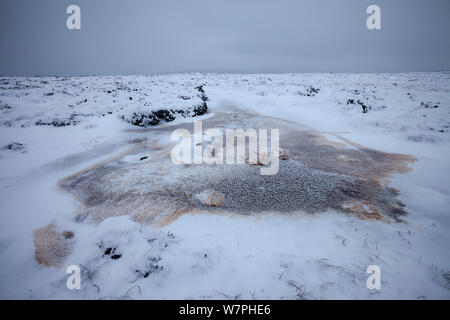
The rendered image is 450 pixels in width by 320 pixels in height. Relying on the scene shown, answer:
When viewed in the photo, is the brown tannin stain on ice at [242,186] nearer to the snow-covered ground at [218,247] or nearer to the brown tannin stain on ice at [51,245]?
the snow-covered ground at [218,247]

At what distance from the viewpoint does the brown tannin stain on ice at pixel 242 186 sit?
3004mm

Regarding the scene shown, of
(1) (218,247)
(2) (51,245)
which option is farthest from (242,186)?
(2) (51,245)

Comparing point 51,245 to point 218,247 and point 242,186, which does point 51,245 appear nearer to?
point 218,247

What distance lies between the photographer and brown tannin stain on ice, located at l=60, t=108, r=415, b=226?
3.00 metres

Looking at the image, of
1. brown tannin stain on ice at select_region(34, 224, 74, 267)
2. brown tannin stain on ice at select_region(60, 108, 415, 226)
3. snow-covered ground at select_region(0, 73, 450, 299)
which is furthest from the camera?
brown tannin stain on ice at select_region(60, 108, 415, 226)

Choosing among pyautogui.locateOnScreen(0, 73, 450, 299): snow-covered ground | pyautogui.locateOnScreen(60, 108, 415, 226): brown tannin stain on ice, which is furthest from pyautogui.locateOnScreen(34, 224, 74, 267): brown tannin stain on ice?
pyautogui.locateOnScreen(60, 108, 415, 226): brown tannin stain on ice

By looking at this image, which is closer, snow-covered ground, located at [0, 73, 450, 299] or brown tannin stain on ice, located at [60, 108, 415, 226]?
snow-covered ground, located at [0, 73, 450, 299]

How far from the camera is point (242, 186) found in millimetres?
3623

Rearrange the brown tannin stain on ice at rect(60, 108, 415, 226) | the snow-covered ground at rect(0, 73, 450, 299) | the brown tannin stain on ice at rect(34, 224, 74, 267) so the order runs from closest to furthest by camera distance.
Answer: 1. the snow-covered ground at rect(0, 73, 450, 299)
2. the brown tannin stain on ice at rect(34, 224, 74, 267)
3. the brown tannin stain on ice at rect(60, 108, 415, 226)

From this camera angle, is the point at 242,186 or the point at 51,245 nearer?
the point at 51,245

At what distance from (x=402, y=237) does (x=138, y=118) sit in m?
8.39

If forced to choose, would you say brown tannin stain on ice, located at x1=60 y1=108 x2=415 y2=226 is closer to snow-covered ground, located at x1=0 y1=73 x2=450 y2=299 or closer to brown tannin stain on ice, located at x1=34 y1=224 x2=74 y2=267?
snow-covered ground, located at x1=0 y1=73 x2=450 y2=299

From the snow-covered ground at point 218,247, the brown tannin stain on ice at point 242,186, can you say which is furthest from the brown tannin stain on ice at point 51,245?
the brown tannin stain on ice at point 242,186

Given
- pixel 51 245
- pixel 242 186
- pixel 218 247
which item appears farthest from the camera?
pixel 242 186
